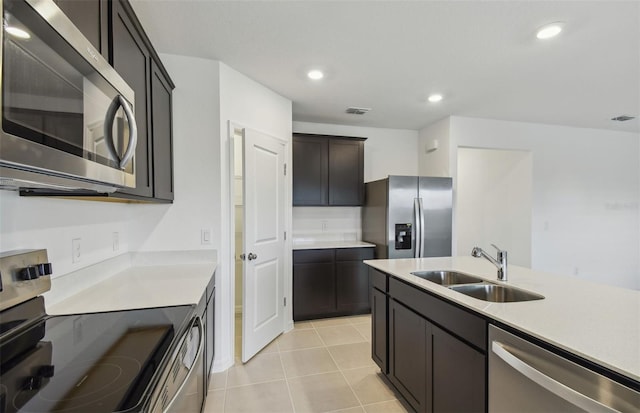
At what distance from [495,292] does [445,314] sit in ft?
1.55

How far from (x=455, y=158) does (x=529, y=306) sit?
297 centimetres

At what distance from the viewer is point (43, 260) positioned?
1.26 m

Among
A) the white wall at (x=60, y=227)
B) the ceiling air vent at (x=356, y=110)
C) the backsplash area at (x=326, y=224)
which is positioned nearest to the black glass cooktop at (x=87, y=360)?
the white wall at (x=60, y=227)

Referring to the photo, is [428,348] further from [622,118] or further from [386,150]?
[622,118]

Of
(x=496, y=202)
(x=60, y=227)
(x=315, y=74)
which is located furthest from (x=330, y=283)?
(x=496, y=202)

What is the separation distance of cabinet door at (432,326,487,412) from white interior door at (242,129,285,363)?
1574 mm

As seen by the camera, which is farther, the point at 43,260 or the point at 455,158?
the point at 455,158

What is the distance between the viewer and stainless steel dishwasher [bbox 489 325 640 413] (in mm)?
852

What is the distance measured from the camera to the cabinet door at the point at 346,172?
399 centimetres

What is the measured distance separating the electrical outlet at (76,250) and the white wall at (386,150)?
3465 millimetres

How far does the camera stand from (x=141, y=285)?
5.80ft

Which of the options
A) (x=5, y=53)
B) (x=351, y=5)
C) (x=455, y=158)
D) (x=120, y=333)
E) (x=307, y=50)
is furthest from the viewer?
(x=455, y=158)

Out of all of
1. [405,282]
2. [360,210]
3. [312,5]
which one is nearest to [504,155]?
[360,210]

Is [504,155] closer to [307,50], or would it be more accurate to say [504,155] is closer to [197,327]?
[307,50]
